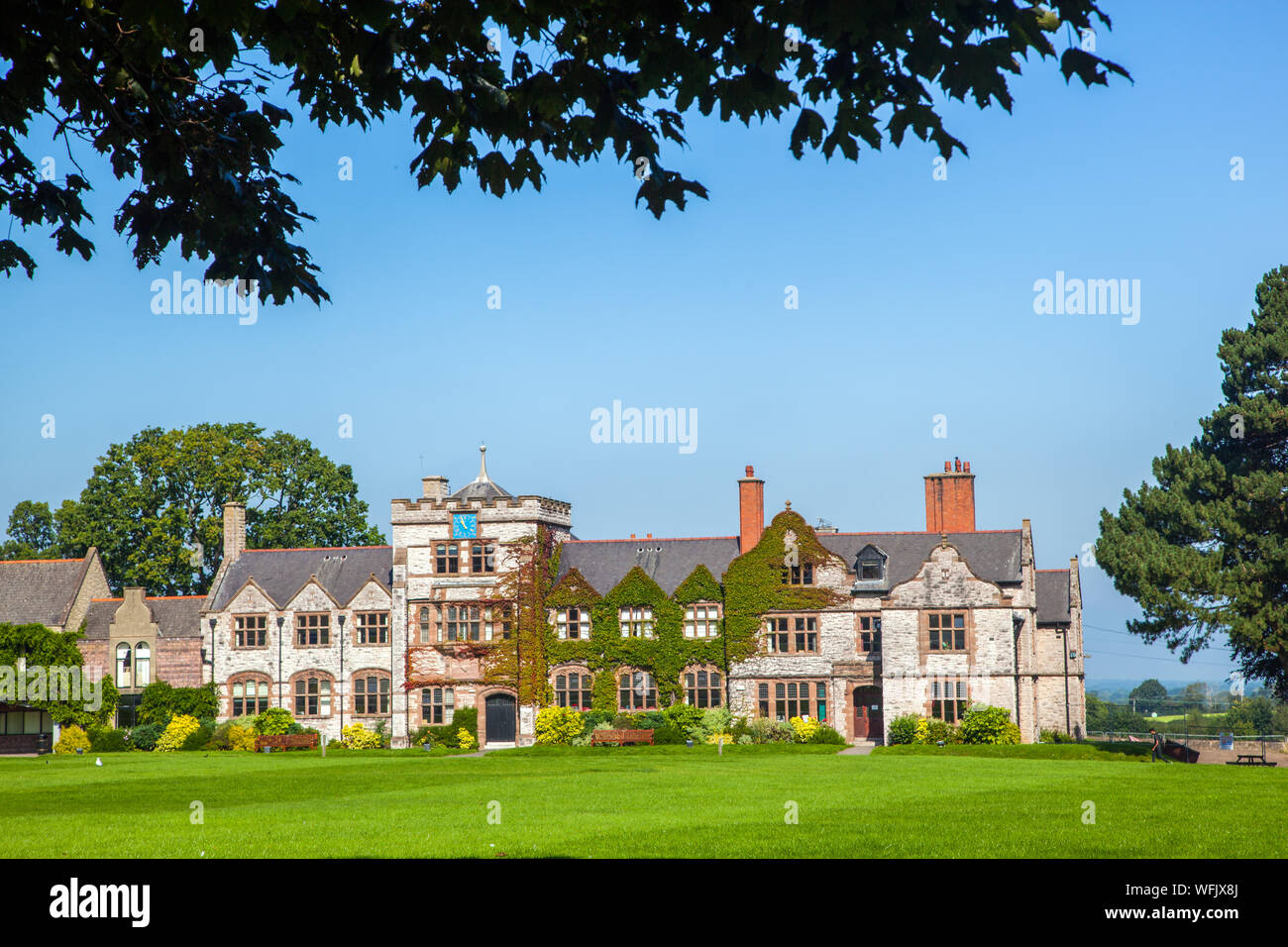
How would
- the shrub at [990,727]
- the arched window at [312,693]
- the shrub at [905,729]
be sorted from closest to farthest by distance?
the shrub at [990,727] < the shrub at [905,729] < the arched window at [312,693]

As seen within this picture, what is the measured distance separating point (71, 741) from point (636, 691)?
2256cm

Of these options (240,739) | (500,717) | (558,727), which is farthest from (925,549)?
(240,739)

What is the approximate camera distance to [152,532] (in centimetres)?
7106

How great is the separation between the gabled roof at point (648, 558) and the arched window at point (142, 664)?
61.5 ft

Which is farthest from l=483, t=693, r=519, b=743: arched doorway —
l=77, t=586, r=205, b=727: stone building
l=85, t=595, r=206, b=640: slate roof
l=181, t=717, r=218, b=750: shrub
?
l=85, t=595, r=206, b=640: slate roof

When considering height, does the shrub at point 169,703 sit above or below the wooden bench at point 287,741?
above

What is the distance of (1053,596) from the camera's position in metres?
54.2

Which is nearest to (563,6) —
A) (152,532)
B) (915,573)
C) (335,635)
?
(915,573)

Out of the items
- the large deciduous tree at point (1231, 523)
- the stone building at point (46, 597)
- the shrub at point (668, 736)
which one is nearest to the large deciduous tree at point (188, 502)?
the stone building at point (46, 597)

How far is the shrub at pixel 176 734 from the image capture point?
53.6 metres

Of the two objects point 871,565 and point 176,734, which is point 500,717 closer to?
point 176,734

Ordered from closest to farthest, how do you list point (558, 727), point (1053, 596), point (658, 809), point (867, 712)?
point (658, 809) → point (867, 712) → point (558, 727) → point (1053, 596)

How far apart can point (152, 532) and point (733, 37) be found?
68.8 meters

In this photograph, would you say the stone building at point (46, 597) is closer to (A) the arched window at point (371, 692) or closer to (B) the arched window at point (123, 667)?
(B) the arched window at point (123, 667)
